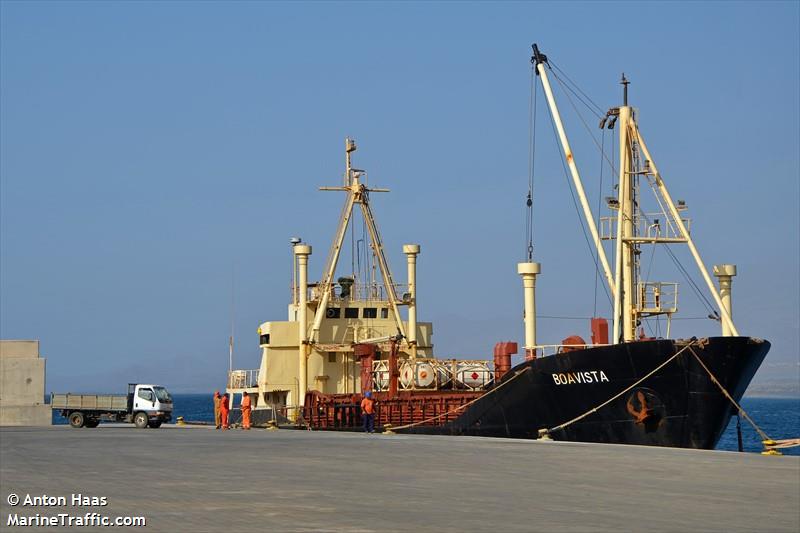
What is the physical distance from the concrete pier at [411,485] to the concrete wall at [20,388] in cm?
1723

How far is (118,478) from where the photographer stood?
66.2ft

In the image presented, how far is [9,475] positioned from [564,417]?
17.6m

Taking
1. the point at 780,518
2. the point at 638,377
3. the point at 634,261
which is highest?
the point at 634,261

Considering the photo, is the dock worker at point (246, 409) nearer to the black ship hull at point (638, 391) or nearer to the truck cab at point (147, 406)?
the truck cab at point (147, 406)

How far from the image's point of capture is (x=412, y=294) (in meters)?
49.7

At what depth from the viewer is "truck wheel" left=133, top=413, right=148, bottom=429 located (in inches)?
1750

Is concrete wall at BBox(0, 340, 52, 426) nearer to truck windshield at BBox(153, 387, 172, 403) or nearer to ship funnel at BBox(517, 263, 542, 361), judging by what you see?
truck windshield at BBox(153, 387, 172, 403)

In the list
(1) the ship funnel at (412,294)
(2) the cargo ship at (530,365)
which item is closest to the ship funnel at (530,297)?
(2) the cargo ship at (530,365)

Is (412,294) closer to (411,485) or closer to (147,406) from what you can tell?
(147,406)

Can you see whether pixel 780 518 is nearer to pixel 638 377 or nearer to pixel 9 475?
pixel 9 475

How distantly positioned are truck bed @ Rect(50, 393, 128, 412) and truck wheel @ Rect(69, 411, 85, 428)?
0.83 ft

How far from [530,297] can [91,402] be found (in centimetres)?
1936

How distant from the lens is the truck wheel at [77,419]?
45188mm

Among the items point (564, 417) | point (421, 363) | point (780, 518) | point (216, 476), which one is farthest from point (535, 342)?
point (780, 518)
